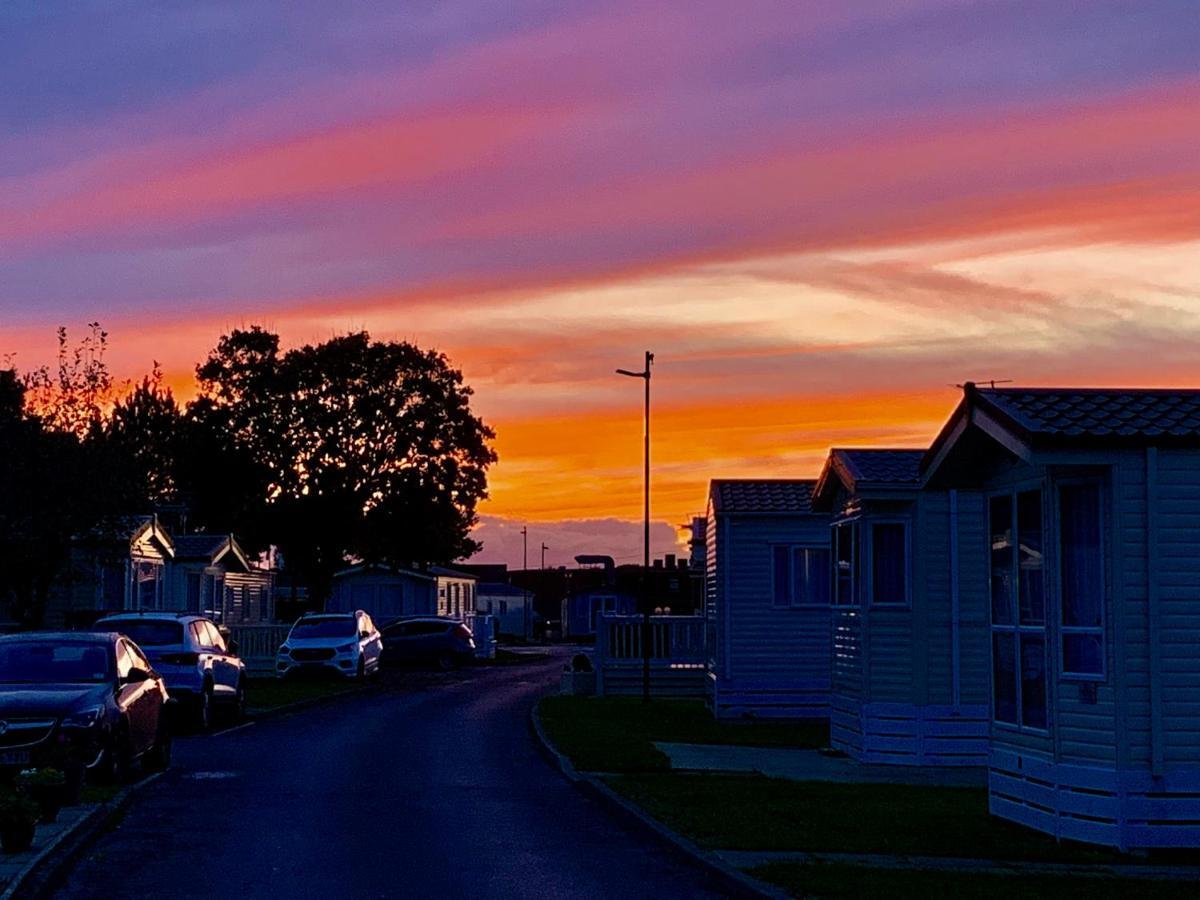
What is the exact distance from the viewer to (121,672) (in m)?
20.9

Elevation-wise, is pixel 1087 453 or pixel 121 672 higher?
pixel 1087 453

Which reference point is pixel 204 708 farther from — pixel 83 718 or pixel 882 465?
pixel 882 465

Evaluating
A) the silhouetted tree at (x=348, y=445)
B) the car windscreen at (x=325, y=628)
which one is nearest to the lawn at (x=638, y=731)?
the car windscreen at (x=325, y=628)

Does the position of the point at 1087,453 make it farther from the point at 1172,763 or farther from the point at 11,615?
the point at 11,615

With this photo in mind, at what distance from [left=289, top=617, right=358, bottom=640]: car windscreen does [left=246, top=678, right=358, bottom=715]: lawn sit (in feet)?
3.86

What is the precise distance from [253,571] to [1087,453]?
56411mm

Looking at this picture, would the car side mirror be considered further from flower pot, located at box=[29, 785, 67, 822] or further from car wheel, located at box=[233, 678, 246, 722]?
car wheel, located at box=[233, 678, 246, 722]

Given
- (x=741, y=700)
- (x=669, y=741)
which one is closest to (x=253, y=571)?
(x=741, y=700)

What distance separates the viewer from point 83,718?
63.9 ft

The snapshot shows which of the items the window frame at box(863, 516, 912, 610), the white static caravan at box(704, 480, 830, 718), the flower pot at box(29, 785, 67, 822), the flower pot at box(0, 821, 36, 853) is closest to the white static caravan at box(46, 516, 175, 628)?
the white static caravan at box(704, 480, 830, 718)

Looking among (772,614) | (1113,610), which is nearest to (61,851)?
(1113,610)

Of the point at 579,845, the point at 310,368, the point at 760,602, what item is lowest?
the point at 579,845

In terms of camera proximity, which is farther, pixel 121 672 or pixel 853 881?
pixel 121 672

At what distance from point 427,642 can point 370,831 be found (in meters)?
44.4
